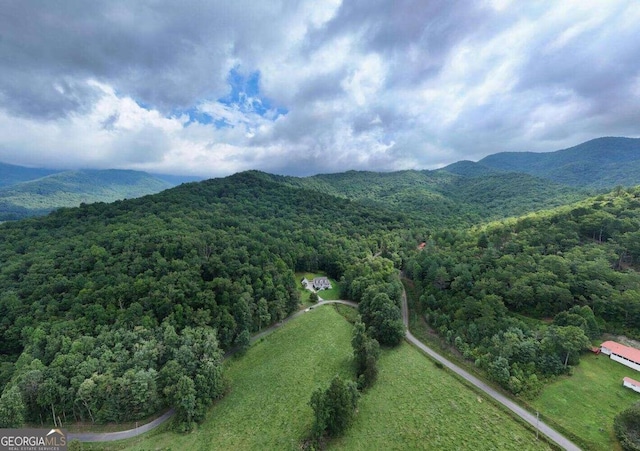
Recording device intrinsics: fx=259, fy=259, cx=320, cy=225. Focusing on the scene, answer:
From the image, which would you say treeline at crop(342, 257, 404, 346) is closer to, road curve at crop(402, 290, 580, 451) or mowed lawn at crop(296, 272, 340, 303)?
mowed lawn at crop(296, 272, 340, 303)

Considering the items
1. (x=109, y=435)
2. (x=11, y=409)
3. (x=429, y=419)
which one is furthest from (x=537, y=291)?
(x=11, y=409)

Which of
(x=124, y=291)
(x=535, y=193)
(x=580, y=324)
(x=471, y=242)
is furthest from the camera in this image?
(x=535, y=193)

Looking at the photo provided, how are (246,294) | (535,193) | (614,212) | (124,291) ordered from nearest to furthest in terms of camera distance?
(124,291), (246,294), (614,212), (535,193)

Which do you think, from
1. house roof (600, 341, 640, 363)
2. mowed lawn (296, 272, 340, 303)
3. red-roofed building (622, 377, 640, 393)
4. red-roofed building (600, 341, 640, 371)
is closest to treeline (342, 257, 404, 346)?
mowed lawn (296, 272, 340, 303)

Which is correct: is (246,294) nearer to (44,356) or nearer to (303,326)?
(303,326)

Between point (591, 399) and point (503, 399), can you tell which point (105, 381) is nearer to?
point (503, 399)

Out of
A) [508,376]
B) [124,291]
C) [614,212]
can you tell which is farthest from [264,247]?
[614,212]
